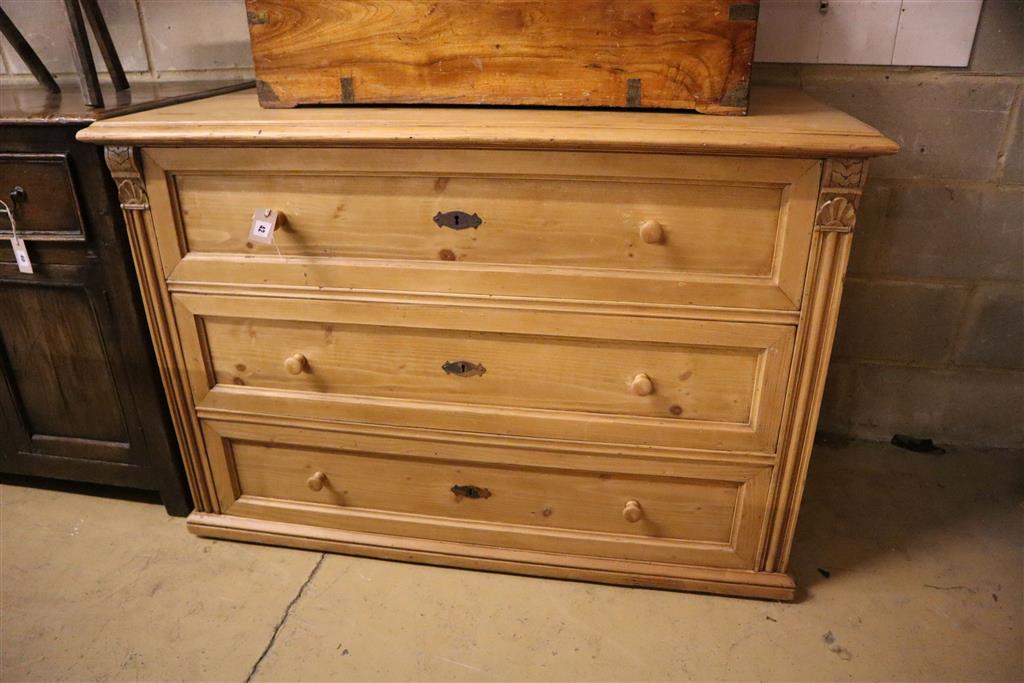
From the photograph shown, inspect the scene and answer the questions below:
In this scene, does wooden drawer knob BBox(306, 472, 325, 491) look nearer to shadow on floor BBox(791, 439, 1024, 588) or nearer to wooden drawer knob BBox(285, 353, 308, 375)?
wooden drawer knob BBox(285, 353, 308, 375)

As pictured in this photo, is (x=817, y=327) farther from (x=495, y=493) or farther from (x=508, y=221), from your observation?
(x=495, y=493)

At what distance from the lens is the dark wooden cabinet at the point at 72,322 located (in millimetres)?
1334

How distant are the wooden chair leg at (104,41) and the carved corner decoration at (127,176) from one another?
0.52 metres

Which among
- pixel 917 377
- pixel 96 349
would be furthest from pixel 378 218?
pixel 917 377

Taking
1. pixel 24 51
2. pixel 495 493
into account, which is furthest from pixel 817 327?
pixel 24 51

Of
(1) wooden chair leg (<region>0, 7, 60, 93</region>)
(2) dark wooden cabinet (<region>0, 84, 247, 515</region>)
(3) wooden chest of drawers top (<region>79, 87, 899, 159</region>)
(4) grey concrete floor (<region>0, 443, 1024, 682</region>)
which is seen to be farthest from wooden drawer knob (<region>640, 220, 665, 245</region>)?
(1) wooden chair leg (<region>0, 7, 60, 93</region>)

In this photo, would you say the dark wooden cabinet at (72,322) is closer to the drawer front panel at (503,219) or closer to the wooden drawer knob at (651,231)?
the drawer front panel at (503,219)

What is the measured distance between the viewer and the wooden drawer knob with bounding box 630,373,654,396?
4.14 ft

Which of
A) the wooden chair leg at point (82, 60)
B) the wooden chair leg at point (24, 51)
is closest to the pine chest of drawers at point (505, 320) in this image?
the wooden chair leg at point (82, 60)

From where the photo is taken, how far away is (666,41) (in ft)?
3.89

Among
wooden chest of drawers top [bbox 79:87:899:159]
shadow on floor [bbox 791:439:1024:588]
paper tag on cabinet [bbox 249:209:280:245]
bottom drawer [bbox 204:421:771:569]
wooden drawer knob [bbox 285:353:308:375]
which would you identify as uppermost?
wooden chest of drawers top [bbox 79:87:899:159]

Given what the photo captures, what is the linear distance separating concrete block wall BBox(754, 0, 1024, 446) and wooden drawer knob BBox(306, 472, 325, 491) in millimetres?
1416

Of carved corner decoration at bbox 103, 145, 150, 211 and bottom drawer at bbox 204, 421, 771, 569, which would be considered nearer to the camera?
carved corner decoration at bbox 103, 145, 150, 211

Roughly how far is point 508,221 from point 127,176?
2.43 feet
